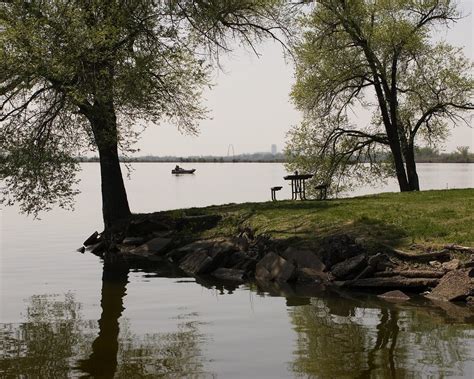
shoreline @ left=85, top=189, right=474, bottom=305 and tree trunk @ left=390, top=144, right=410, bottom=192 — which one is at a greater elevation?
tree trunk @ left=390, top=144, right=410, bottom=192

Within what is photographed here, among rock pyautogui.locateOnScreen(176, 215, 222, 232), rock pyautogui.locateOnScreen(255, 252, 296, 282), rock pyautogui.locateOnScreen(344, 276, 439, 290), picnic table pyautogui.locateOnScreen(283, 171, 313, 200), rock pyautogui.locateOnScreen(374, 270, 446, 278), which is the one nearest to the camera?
rock pyautogui.locateOnScreen(344, 276, 439, 290)

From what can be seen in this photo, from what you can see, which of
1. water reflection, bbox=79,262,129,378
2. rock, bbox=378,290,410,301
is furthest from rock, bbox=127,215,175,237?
rock, bbox=378,290,410,301

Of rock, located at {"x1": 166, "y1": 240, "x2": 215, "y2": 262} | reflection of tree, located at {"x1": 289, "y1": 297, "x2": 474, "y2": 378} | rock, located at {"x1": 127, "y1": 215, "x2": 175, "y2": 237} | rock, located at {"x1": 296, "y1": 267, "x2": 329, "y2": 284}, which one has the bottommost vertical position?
reflection of tree, located at {"x1": 289, "y1": 297, "x2": 474, "y2": 378}

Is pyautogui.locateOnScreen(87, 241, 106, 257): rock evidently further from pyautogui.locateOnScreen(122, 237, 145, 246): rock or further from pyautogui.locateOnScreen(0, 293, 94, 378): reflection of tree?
pyautogui.locateOnScreen(0, 293, 94, 378): reflection of tree

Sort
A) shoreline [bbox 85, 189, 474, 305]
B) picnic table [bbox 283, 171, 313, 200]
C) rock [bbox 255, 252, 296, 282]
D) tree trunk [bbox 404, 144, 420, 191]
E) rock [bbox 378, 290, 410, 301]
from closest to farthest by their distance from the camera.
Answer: rock [bbox 378, 290, 410, 301] → shoreline [bbox 85, 189, 474, 305] → rock [bbox 255, 252, 296, 282] → picnic table [bbox 283, 171, 313, 200] → tree trunk [bbox 404, 144, 420, 191]

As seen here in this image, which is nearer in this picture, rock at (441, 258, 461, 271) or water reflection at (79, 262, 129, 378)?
water reflection at (79, 262, 129, 378)

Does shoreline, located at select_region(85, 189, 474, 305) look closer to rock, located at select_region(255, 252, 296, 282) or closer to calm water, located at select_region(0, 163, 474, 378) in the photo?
rock, located at select_region(255, 252, 296, 282)

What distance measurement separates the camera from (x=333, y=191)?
38.5 meters

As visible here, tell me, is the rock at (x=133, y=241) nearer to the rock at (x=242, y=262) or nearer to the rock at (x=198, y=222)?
the rock at (x=198, y=222)

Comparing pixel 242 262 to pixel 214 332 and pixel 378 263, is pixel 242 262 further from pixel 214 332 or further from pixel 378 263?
pixel 214 332

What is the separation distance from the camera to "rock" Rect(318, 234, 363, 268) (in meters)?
18.1

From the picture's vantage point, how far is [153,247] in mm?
24938

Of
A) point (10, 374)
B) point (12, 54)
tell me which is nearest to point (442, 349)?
point (10, 374)

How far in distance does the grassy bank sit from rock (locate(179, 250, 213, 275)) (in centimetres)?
219
